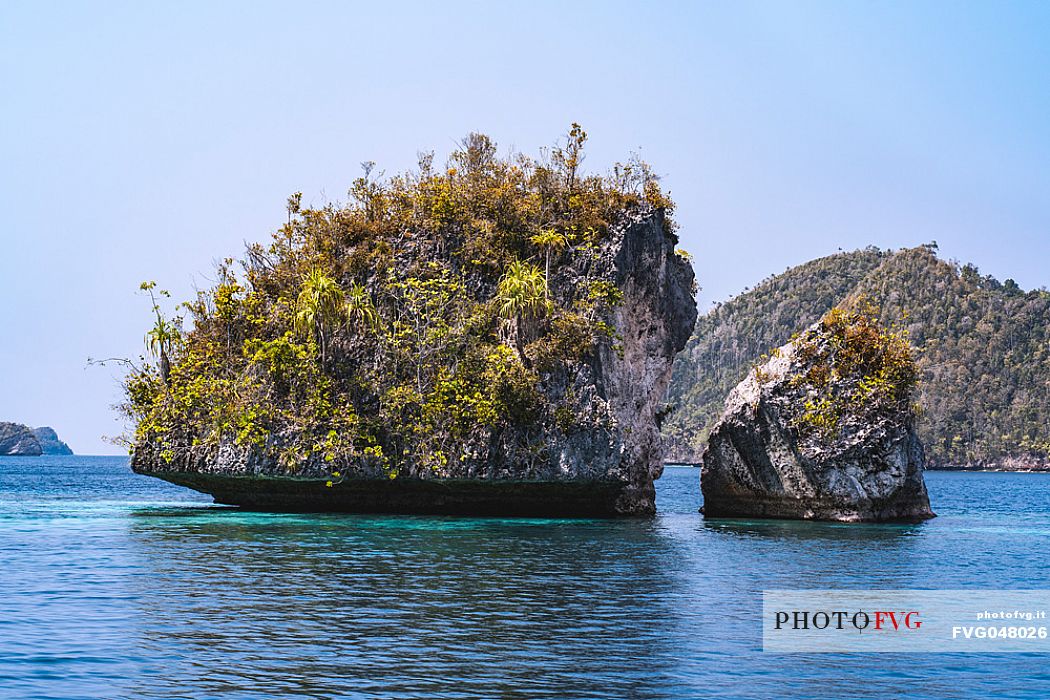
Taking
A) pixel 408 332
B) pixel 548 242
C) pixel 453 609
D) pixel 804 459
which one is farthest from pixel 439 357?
pixel 453 609

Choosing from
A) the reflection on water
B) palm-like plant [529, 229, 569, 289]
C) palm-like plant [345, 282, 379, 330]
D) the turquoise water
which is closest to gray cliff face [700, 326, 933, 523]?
the turquoise water

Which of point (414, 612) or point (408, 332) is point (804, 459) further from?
point (414, 612)

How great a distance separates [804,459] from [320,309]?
19.3 metres

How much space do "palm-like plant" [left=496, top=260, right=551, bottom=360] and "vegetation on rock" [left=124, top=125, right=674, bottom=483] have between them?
0.09 meters

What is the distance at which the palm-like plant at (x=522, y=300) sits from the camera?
124 ft

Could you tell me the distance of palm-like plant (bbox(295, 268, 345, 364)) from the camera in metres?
38.5

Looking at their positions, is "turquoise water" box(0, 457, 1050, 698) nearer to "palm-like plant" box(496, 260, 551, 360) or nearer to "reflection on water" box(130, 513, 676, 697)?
"reflection on water" box(130, 513, 676, 697)

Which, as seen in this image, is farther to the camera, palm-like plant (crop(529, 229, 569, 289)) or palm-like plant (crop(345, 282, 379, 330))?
palm-like plant (crop(529, 229, 569, 289))

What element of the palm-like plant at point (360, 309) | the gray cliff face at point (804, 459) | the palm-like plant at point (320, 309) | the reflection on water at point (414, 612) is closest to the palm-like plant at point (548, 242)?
the palm-like plant at point (360, 309)

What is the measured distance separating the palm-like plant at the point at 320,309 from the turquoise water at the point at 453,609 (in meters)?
8.45

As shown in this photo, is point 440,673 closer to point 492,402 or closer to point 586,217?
point 492,402

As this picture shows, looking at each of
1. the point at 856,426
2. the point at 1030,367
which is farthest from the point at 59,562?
the point at 1030,367

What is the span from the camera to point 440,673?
533 inches

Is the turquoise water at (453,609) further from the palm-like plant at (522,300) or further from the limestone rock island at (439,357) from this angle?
the palm-like plant at (522,300)
